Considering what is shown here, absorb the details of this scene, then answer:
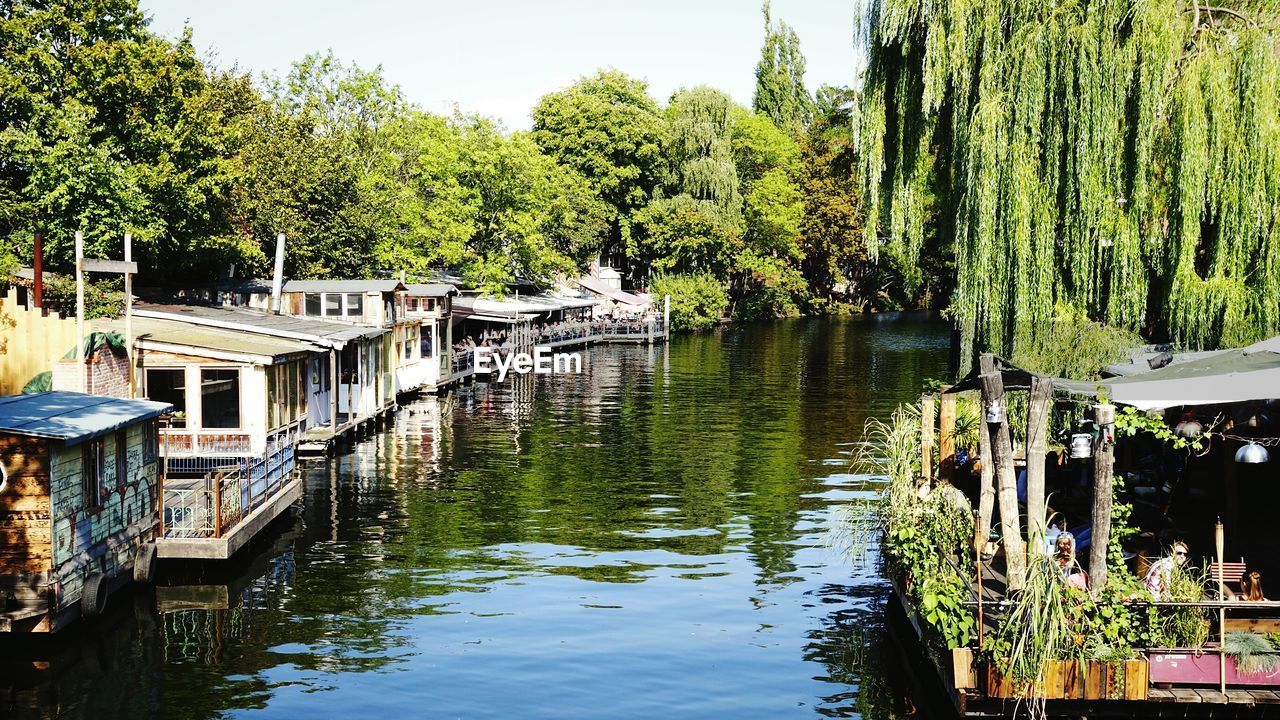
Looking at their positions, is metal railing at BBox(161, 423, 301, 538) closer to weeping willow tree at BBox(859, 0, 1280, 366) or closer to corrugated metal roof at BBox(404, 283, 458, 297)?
weeping willow tree at BBox(859, 0, 1280, 366)

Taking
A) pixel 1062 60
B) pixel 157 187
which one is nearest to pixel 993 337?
pixel 1062 60

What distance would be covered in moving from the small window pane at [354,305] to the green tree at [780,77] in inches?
3555

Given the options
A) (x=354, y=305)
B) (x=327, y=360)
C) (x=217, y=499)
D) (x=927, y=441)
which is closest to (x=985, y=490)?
(x=927, y=441)

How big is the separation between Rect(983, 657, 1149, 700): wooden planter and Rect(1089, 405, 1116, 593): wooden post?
38.3 inches

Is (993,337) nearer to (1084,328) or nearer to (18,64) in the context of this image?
(1084,328)

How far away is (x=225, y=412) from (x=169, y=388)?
165 centimetres

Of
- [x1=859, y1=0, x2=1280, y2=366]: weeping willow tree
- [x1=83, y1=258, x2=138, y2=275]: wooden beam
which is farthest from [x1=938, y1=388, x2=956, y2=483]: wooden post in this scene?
[x1=83, y1=258, x2=138, y2=275]: wooden beam

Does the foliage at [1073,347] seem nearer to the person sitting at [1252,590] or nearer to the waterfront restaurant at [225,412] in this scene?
the person sitting at [1252,590]

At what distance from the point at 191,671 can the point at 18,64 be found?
28.9m

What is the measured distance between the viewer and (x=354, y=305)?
48.4 meters

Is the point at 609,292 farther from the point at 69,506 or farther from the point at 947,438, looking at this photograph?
the point at 69,506

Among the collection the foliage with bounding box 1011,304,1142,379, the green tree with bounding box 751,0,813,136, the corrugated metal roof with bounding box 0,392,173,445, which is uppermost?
the green tree with bounding box 751,0,813,136

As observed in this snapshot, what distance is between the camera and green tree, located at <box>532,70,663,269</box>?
10269 centimetres

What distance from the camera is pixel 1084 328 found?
2412cm
